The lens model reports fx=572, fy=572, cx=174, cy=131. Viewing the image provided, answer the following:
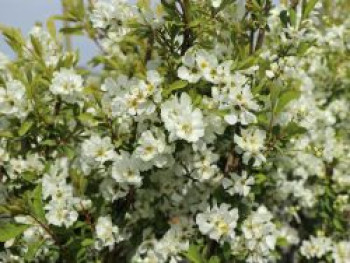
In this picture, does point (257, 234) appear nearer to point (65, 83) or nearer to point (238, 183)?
point (238, 183)

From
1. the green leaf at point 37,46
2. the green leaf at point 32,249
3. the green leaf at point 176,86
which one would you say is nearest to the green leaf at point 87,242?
the green leaf at point 32,249

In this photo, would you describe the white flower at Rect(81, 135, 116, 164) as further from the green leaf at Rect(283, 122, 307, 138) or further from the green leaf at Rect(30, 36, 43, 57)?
the green leaf at Rect(283, 122, 307, 138)

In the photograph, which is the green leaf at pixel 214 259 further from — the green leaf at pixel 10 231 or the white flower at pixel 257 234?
the green leaf at pixel 10 231

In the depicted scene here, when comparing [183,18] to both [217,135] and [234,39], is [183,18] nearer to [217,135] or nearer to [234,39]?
[234,39]

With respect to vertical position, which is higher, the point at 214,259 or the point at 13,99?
the point at 13,99

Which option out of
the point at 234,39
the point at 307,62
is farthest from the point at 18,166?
the point at 307,62

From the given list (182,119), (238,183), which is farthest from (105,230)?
(182,119)
